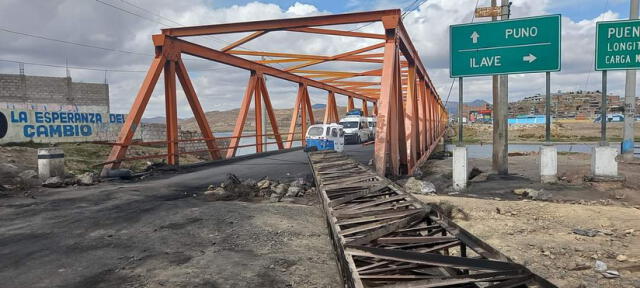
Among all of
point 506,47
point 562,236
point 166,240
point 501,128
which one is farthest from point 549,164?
point 166,240

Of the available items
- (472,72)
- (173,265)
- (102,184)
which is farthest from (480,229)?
(102,184)

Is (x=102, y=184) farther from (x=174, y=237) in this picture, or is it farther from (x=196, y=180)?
(x=174, y=237)

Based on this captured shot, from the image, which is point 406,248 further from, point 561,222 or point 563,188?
point 563,188

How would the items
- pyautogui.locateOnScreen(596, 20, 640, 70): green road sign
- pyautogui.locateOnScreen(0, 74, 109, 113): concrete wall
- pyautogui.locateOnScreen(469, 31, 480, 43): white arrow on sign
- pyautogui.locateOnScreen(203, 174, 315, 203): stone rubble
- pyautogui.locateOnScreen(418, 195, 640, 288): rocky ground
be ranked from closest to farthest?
pyautogui.locateOnScreen(418, 195, 640, 288): rocky ground, pyautogui.locateOnScreen(203, 174, 315, 203): stone rubble, pyautogui.locateOnScreen(469, 31, 480, 43): white arrow on sign, pyautogui.locateOnScreen(596, 20, 640, 70): green road sign, pyautogui.locateOnScreen(0, 74, 109, 113): concrete wall

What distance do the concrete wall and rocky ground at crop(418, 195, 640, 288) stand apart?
80.6 feet

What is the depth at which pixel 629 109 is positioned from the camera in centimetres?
1454

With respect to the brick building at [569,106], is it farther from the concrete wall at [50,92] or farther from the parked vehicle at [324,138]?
the concrete wall at [50,92]

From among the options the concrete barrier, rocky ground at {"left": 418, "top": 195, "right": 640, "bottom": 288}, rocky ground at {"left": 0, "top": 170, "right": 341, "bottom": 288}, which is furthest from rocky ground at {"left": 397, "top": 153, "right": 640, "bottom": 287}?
rocky ground at {"left": 0, "top": 170, "right": 341, "bottom": 288}

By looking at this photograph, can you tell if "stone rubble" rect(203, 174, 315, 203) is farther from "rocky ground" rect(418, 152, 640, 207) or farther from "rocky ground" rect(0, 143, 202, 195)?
"rocky ground" rect(0, 143, 202, 195)

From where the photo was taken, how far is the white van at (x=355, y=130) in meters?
31.8

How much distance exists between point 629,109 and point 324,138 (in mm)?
12970

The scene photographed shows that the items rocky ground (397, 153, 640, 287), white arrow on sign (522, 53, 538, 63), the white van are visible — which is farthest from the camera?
the white van

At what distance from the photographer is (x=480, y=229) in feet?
22.9

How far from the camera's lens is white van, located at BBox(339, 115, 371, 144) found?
104ft
